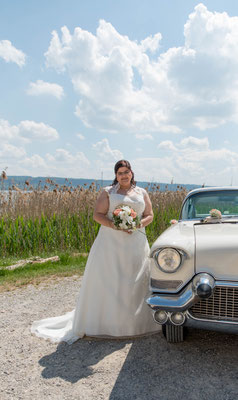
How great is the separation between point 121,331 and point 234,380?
4.11 feet

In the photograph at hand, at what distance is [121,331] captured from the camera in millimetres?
3695

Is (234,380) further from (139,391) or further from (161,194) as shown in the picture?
(161,194)

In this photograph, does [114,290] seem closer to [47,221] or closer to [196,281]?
[196,281]

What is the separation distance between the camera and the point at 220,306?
2850 millimetres

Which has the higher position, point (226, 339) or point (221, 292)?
point (221, 292)

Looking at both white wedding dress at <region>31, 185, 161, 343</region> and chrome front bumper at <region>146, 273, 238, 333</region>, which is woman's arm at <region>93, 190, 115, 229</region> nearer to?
white wedding dress at <region>31, 185, 161, 343</region>

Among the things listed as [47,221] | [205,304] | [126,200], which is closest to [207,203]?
[126,200]

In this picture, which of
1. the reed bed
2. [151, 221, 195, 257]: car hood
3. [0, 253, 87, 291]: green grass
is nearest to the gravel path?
[151, 221, 195, 257]: car hood

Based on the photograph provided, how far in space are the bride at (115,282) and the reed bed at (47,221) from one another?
15.7 ft

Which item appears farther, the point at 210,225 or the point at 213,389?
the point at 210,225

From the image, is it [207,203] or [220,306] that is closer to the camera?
[220,306]

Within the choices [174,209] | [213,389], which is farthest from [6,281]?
[174,209]

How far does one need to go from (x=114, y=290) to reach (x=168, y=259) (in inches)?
42.1

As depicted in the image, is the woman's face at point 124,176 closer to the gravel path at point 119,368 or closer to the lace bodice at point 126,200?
the lace bodice at point 126,200
